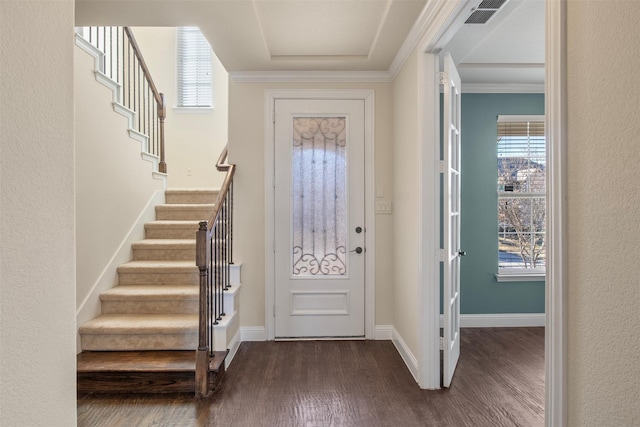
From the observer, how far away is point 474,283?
3.94 meters

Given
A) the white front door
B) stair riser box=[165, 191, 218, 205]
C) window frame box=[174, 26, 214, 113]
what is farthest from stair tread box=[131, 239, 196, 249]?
window frame box=[174, 26, 214, 113]

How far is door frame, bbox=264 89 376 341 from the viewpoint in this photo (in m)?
3.56

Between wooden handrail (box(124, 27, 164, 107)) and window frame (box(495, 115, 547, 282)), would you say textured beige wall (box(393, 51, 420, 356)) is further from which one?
wooden handrail (box(124, 27, 164, 107))

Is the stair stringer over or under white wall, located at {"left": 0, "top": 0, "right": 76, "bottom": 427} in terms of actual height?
over

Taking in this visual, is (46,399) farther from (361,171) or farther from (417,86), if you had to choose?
(361,171)

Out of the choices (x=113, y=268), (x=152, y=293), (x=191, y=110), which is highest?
(x=191, y=110)

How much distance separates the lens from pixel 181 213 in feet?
13.7

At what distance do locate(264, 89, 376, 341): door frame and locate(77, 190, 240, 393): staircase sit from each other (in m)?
0.33

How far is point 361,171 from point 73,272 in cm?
277

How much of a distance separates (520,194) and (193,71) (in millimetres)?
4599

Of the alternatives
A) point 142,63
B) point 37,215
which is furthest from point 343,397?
point 142,63

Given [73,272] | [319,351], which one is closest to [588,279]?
[73,272]

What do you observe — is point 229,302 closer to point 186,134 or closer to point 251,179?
point 251,179

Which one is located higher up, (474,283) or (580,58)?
(580,58)
